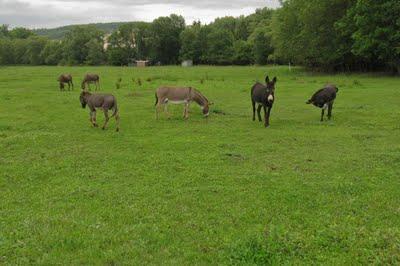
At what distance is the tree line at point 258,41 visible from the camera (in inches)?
1631

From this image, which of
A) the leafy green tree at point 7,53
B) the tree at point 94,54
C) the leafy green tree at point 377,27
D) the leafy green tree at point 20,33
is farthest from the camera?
the leafy green tree at point 20,33

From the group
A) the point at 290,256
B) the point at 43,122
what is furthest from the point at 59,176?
the point at 43,122

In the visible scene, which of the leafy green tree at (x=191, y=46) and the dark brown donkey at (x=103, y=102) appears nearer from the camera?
the dark brown donkey at (x=103, y=102)

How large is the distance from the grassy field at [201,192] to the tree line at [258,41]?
975 inches

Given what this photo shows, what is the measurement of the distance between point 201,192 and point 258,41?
8233cm

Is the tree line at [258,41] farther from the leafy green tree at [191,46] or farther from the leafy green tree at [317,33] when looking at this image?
the leafy green tree at [191,46]

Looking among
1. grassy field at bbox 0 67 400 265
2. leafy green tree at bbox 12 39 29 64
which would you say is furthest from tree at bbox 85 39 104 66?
grassy field at bbox 0 67 400 265

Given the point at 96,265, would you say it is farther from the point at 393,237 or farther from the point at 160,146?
the point at 160,146

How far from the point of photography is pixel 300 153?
13500 mm

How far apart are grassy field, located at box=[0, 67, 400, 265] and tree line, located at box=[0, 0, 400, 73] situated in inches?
975

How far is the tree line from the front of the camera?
136 feet

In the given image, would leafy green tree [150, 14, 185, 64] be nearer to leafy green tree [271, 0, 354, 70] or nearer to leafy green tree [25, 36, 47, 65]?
leafy green tree [25, 36, 47, 65]

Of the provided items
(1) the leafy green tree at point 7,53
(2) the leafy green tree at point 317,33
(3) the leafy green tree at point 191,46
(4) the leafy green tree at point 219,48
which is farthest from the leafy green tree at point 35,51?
(2) the leafy green tree at point 317,33

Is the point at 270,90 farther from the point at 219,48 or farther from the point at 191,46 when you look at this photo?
the point at 191,46
